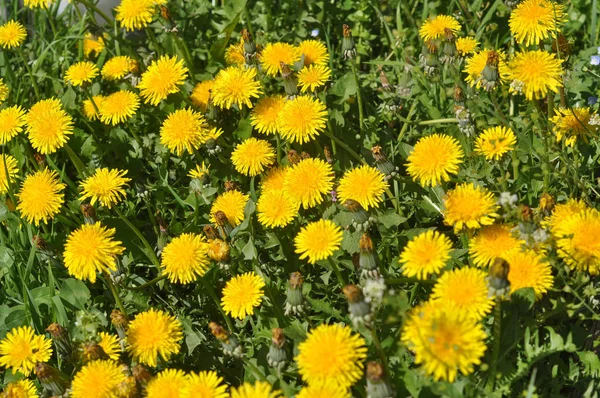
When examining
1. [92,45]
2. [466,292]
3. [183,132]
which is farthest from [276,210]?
[92,45]

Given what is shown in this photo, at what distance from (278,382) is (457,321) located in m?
0.61

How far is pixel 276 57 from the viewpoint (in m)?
2.94

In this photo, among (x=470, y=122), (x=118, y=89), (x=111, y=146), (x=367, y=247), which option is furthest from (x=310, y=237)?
(x=118, y=89)

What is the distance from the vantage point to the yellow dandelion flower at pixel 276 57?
9.57ft

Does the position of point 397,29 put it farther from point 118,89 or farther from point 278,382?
point 278,382

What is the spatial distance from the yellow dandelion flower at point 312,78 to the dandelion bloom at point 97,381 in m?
1.22

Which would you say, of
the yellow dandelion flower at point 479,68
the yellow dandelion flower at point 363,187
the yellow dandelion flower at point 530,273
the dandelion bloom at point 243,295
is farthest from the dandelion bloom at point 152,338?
the yellow dandelion flower at point 479,68

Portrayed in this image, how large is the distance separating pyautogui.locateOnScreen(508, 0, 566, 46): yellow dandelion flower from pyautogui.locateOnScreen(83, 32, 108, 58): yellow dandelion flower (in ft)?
6.37

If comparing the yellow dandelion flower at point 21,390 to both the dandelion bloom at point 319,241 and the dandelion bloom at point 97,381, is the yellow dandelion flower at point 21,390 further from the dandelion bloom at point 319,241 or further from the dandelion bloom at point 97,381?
the dandelion bloom at point 319,241

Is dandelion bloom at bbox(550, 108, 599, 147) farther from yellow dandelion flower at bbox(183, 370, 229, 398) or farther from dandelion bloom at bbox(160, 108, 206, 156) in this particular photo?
yellow dandelion flower at bbox(183, 370, 229, 398)

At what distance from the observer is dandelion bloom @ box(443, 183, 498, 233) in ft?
7.07

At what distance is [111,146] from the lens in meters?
3.13

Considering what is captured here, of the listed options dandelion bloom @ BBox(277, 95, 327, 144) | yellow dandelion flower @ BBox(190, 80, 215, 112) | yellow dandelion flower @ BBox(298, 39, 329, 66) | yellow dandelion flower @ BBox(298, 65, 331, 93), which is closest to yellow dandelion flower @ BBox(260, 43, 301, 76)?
yellow dandelion flower @ BBox(298, 39, 329, 66)

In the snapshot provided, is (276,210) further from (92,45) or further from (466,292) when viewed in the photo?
(92,45)
